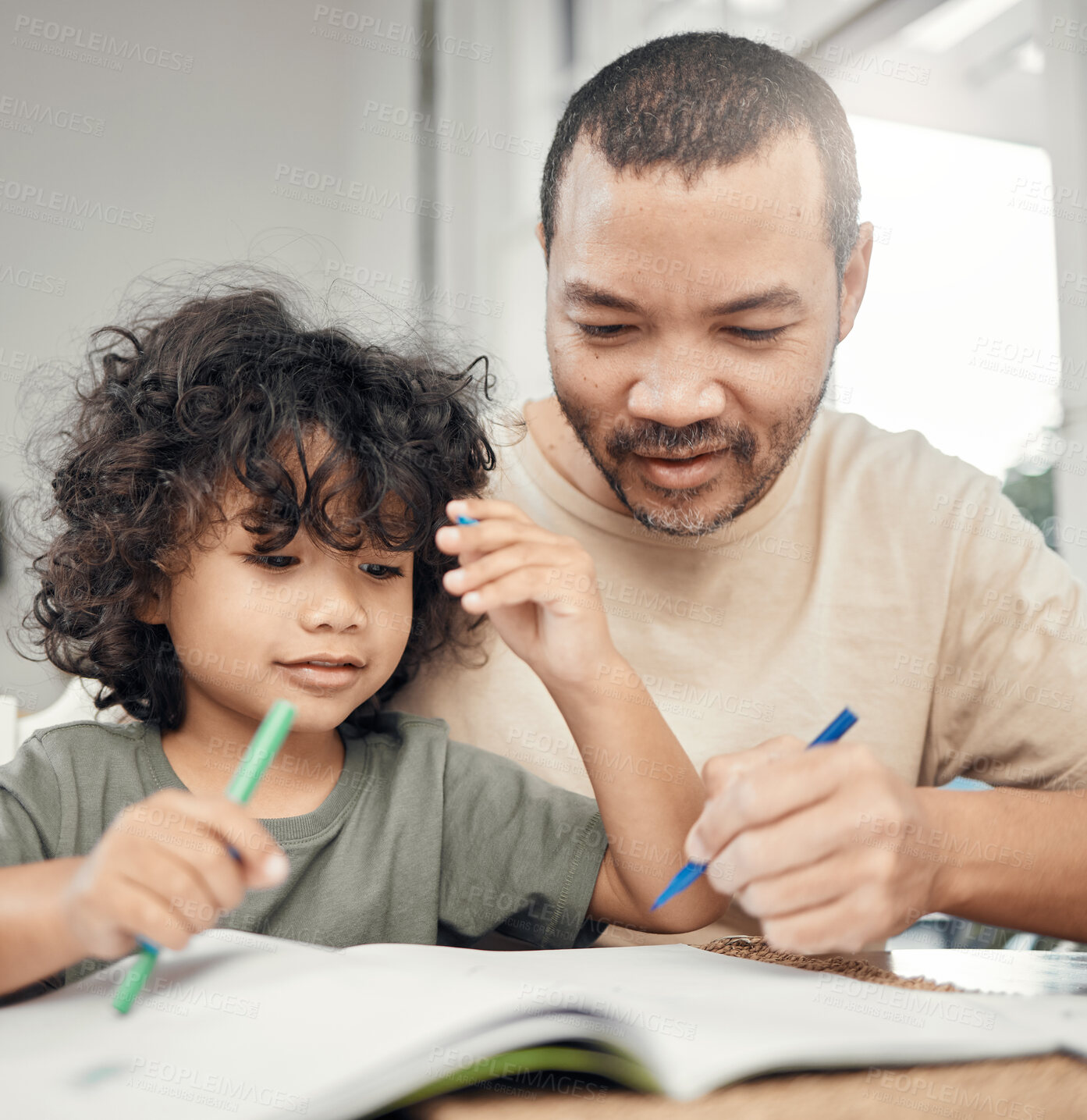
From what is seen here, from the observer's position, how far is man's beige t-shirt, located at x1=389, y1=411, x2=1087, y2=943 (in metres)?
1.15

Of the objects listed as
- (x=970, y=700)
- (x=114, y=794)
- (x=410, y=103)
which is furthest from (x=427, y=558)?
(x=410, y=103)

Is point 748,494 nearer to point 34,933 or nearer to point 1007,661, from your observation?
point 1007,661

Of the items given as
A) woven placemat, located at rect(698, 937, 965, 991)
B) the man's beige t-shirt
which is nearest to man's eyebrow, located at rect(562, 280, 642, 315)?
the man's beige t-shirt

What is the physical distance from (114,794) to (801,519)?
0.81 meters

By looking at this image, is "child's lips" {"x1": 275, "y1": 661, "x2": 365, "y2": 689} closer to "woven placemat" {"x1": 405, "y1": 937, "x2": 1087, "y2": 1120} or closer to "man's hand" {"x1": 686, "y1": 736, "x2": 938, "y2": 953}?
"man's hand" {"x1": 686, "y1": 736, "x2": 938, "y2": 953}

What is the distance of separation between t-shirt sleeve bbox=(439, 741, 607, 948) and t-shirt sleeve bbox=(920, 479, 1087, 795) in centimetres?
49

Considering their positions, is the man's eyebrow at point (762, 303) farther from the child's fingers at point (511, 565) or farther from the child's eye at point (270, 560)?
the child's eye at point (270, 560)

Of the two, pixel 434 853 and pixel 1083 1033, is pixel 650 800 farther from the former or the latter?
pixel 1083 1033

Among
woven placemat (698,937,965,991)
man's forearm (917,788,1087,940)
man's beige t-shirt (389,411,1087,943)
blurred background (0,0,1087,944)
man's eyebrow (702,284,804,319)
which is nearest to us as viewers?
woven placemat (698,937,965,991)

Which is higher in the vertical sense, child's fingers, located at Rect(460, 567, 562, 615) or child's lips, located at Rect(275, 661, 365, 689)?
child's fingers, located at Rect(460, 567, 562, 615)

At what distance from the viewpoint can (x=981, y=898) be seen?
82cm

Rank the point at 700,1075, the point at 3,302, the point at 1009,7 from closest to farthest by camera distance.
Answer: the point at 700,1075
the point at 1009,7
the point at 3,302

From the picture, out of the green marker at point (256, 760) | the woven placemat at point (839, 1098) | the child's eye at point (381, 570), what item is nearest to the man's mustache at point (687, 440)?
the child's eye at point (381, 570)

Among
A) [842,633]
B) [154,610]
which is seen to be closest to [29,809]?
[154,610]
